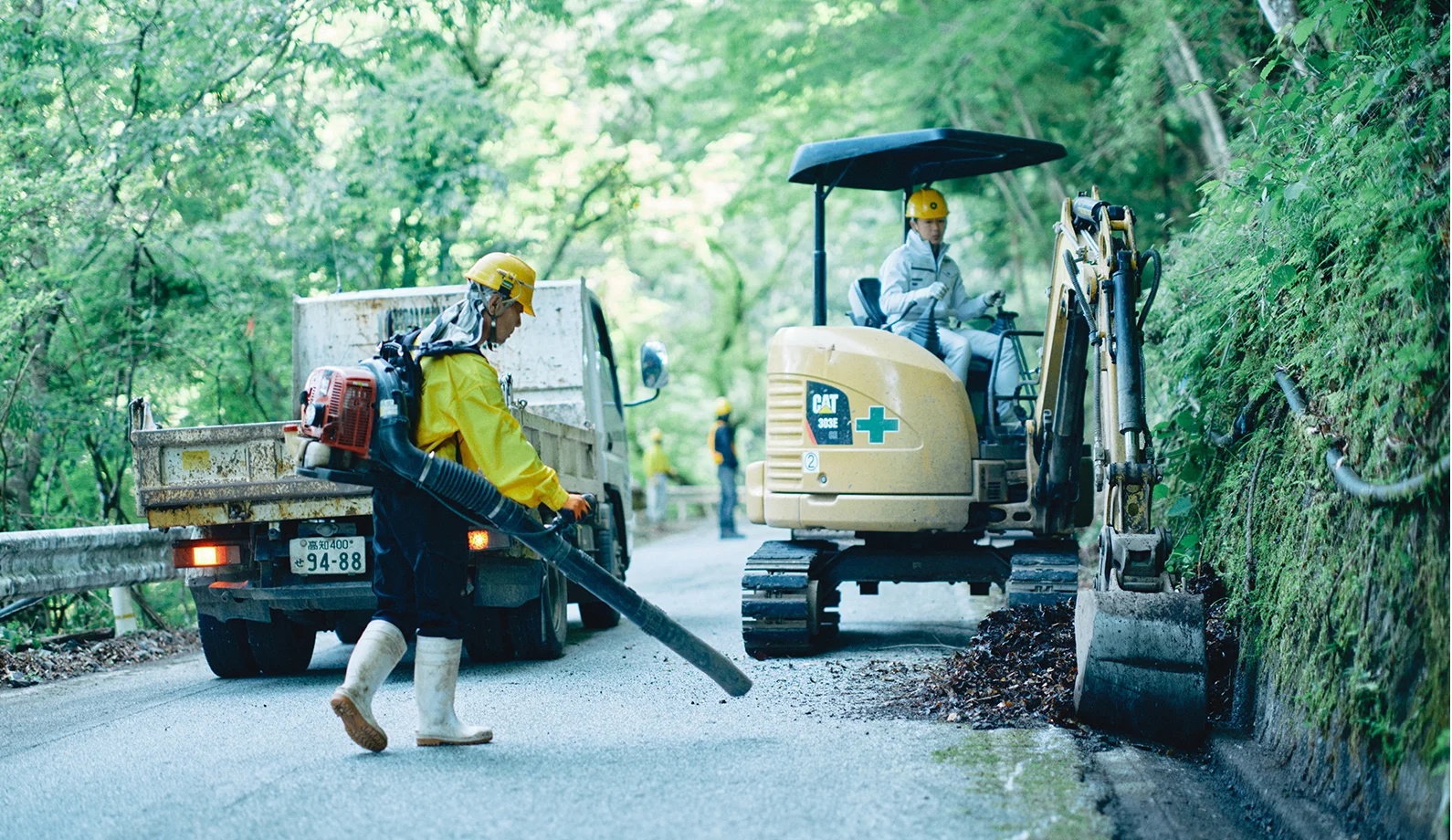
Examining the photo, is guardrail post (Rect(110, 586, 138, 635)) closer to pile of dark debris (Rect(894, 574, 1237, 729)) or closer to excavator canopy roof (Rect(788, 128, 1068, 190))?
excavator canopy roof (Rect(788, 128, 1068, 190))

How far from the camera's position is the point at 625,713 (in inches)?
255

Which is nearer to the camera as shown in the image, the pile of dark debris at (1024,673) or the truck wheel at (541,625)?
the pile of dark debris at (1024,673)

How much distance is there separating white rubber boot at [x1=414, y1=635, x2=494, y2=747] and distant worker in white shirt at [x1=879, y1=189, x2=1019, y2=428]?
154 inches

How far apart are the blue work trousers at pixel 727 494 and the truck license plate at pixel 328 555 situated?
14.0 metres

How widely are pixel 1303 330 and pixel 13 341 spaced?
9254 millimetres

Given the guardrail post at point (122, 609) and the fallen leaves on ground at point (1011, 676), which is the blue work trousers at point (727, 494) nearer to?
the guardrail post at point (122, 609)

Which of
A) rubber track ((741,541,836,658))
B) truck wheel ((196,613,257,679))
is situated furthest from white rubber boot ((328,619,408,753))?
truck wheel ((196,613,257,679))

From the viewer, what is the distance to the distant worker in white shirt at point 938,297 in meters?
8.45

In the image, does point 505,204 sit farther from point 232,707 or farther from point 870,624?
point 232,707

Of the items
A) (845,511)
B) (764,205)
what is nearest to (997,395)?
(845,511)

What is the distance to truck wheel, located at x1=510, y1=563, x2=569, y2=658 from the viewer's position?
841 centimetres

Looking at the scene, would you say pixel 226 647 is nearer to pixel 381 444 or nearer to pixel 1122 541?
pixel 381 444

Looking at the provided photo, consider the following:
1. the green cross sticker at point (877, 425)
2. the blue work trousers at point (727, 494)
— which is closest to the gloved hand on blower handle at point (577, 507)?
the green cross sticker at point (877, 425)

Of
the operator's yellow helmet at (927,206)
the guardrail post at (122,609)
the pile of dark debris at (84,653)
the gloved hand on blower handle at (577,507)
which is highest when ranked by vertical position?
the operator's yellow helmet at (927,206)
